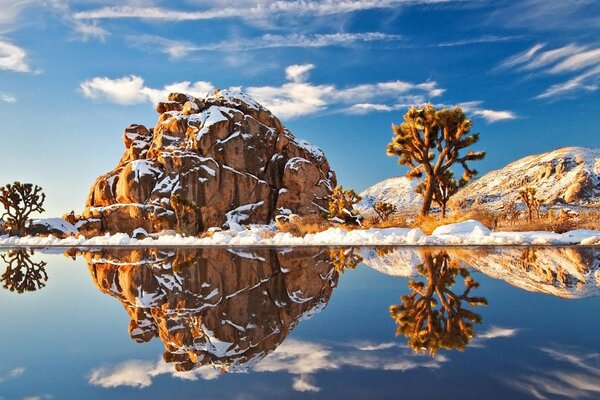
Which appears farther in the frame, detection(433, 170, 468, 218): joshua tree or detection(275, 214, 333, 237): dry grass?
detection(433, 170, 468, 218): joshua tree

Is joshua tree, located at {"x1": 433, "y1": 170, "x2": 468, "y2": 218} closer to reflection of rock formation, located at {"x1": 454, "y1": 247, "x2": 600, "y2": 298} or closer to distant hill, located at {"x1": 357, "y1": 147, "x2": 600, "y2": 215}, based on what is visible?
reflection of rock formation, located at {"x1": 454, "y1": 247, "x2": 600, "y2": 298}

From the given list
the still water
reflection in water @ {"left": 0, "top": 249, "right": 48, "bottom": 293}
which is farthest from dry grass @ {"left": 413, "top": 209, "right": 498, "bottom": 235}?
reflection in water @ {"left": 0, "top": 249, "right": 48, "bottom": 293}

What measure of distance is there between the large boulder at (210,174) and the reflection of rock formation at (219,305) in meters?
36.6

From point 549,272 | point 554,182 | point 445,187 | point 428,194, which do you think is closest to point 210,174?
point 445,187

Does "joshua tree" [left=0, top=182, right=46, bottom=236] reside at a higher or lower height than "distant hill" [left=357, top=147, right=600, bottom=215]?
lower

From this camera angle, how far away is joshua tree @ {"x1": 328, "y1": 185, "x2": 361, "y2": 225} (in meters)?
27.6

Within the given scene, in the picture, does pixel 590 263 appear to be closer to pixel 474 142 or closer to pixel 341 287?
pixel 341 287

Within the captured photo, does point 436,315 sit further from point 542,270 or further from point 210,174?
point 210,174

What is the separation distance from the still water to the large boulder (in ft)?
129

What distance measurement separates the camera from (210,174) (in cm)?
4844

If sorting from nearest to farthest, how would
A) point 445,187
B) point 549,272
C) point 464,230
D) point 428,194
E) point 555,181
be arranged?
point 549,272
point 464,230
point 428,194
point 445,187
point 555,181

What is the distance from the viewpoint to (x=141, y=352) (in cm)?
379

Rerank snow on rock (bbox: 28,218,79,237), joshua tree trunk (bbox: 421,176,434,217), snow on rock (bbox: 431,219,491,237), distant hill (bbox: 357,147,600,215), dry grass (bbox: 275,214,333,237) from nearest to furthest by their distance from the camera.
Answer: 1. snow on rock (bbox: 431,219,491,237)
2. joshua tree trunk (bbox: 421,176,434,217)
3. dry grass (bbox: 275,214,333,237)
4. snow on rock (bbox: 28,218,79,237)
5. distant hill (bbox: 357,147,600,215)

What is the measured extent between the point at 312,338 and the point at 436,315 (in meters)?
1.44
